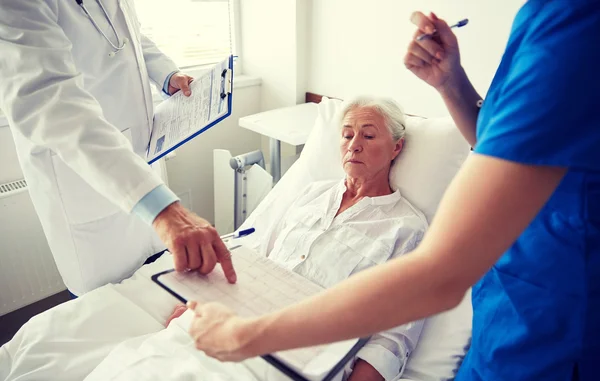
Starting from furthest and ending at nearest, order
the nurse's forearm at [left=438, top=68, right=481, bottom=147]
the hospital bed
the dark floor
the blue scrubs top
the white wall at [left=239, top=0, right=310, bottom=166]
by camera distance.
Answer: the white wall at [left=239, top=0, right=310, bottom=166]
the dark floor
the hospital bed
the nurse's forearm at [left=438, top=68, right=481, bottom=147]
the blue scrubs top

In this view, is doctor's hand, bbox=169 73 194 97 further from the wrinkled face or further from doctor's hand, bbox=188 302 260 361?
doctor's hand, bbox=188 302 260 361

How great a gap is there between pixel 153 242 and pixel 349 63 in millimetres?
1326

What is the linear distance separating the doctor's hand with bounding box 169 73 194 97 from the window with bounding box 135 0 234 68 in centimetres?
96

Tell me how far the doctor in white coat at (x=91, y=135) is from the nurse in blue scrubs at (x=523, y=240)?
1.07 ft

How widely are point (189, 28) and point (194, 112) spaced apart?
54.4 inches

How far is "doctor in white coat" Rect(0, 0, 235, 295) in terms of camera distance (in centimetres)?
90

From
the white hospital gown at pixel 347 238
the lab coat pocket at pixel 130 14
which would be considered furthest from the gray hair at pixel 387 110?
Result: the lab coat pocket at pixel 130 14

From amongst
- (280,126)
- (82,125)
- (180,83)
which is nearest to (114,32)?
(180,83)

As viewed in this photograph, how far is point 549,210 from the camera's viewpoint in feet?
2.08

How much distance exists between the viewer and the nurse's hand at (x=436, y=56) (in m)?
0.82

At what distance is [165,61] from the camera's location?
1.60 metres

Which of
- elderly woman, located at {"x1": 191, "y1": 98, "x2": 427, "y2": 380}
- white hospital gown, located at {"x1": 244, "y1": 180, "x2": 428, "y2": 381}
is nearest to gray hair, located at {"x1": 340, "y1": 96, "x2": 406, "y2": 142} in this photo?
elderly woman, located at {"x1": 191, "y1": 98, "x2": 427, "y2": 380}

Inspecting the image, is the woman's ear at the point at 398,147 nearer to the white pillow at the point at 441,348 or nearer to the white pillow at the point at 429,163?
the white pillow at the point at 429,163

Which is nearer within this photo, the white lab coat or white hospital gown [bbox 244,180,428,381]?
the white lab coat
